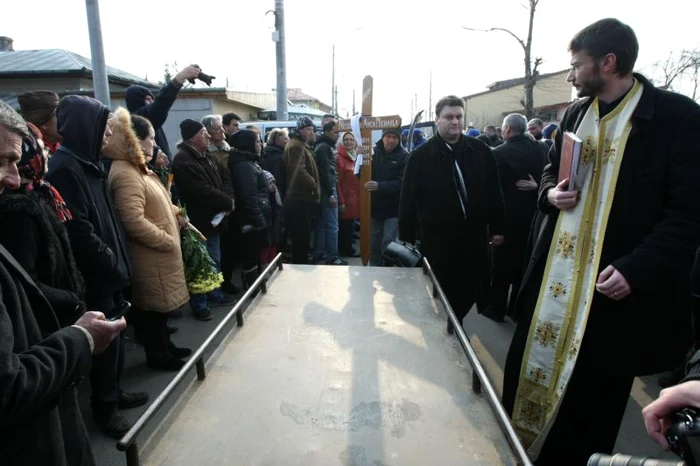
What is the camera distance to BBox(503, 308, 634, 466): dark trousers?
2.11 metres

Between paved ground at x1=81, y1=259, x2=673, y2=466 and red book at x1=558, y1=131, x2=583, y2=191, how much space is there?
5.42 feet

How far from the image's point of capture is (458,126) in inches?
Result: 129

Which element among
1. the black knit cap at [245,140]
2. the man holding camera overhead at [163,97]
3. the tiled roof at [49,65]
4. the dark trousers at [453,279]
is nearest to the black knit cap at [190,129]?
the man holding camera overhead at [163,97]

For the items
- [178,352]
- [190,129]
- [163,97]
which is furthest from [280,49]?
[178,352]

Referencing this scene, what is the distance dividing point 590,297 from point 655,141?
691 mm

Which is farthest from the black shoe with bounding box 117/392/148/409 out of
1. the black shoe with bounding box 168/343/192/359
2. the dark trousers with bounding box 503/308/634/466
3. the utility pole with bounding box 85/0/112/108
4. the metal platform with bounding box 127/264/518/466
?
the utility pole with bounding box 85/0/112/108

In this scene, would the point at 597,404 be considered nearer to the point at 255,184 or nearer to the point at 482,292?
the point at 482,292

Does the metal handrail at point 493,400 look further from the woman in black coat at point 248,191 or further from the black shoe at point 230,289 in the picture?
the black shoe at point 230,289

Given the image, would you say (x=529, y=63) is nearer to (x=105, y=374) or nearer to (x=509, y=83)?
(x=105, y=374)

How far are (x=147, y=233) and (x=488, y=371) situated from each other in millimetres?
2713

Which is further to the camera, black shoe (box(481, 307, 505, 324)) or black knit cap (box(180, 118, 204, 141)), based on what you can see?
black shoe (box(481, 307, 505, 324))

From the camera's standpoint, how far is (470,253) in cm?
343

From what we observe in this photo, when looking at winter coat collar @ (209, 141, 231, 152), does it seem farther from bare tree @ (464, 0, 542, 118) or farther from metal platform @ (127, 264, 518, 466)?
bare tree @ (464, 0, 542, 118)

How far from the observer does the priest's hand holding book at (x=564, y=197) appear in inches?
81.4
